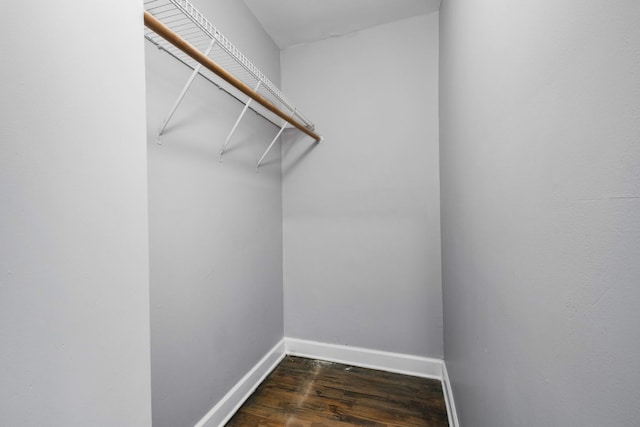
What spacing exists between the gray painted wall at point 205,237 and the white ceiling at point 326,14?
123 mm

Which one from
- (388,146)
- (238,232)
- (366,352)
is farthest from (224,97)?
(366,352)

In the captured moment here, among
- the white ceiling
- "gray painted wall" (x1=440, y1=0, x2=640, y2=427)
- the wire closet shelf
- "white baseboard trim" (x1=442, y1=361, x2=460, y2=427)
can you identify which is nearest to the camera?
"gray painted wall" (x1=440, y1=0, x2=640, y2=427)

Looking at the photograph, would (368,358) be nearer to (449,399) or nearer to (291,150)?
(449,399)

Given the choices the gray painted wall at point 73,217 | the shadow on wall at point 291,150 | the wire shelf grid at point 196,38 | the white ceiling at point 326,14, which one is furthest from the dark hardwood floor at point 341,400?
the white ceiling at point 326,14

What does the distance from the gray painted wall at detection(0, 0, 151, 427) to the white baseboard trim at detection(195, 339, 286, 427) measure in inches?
36.0

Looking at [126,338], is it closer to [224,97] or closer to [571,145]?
[571,145]

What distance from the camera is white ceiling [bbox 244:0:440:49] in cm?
160

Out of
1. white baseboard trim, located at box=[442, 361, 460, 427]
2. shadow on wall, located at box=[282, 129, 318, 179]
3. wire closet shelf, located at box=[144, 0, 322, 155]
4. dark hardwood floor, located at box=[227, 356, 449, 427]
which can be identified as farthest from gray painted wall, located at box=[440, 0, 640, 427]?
shadow on wall, located at box=[282, 129, 318, 179]

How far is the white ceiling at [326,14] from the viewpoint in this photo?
1597mm

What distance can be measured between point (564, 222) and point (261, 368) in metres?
1.84

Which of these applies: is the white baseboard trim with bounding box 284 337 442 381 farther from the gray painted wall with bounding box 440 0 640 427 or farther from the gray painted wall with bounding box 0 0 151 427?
the gray painted wall with bounding box 0 0 151 427

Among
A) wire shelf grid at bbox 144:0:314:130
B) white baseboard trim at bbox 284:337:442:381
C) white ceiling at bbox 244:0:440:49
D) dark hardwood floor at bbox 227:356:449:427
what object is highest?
white ceiling at bbox 244:0:440:49

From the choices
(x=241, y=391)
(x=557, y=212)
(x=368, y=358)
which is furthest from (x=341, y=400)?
(x=557, y=212)

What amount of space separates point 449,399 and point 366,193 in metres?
1.33
